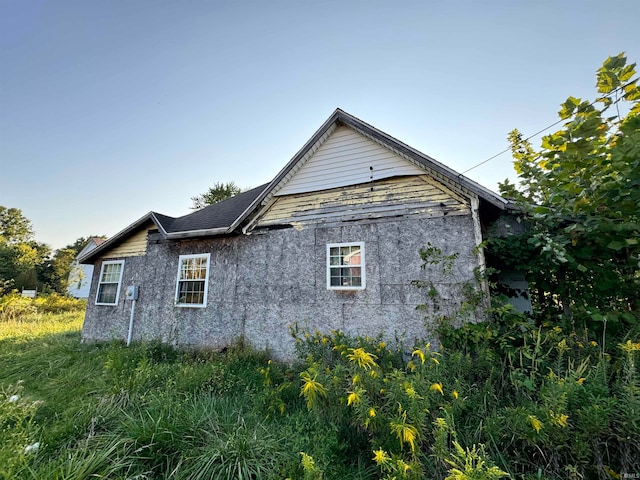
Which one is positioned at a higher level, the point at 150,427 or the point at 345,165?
the point at 345,165

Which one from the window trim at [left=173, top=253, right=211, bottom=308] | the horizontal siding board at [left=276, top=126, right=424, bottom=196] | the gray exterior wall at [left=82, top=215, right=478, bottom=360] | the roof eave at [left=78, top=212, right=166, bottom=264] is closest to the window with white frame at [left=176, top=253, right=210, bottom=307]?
the window trim at [left=173, top=253, right=211, bottom=308]

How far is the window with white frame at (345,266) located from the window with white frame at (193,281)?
4.01 meters

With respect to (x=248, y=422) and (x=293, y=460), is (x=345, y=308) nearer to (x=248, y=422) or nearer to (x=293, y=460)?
(x=248, y=422)

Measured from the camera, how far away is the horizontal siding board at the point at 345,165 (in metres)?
6.23

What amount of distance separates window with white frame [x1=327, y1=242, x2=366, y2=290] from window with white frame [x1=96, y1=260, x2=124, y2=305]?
8.08 meters

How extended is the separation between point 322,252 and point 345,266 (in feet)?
2.29

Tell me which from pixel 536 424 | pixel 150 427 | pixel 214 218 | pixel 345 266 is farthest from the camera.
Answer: pixel 214 218

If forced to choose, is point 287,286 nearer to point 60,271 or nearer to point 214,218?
point 214,218

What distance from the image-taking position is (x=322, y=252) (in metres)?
6.55

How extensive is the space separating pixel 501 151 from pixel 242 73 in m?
7.74

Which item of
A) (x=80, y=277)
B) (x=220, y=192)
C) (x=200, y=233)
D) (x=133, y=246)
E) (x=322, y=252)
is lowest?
(x=80, y=277)

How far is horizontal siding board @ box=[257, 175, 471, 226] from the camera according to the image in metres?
5.73

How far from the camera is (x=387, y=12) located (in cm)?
674

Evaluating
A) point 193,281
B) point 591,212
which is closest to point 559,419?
point 591,212
